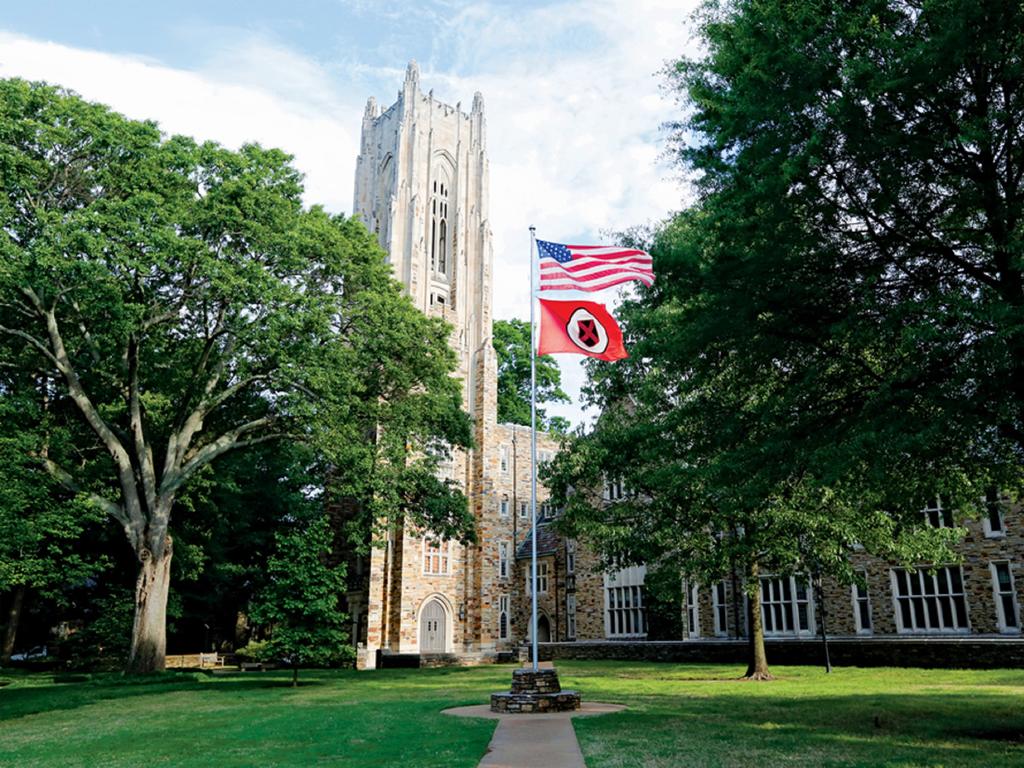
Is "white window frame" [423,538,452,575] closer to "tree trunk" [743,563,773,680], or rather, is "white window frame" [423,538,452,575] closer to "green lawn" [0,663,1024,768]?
"green lawn" [0,663,1024,768]

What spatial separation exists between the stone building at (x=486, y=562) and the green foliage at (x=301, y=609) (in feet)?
15.2

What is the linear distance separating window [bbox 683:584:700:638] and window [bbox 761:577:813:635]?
2.82m

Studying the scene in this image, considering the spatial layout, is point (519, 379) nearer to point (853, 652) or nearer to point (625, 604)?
point (625, 604)

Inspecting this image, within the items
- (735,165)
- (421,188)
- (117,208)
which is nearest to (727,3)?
(735,165)

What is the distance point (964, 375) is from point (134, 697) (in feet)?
62.4

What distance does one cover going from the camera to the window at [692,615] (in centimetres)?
3178

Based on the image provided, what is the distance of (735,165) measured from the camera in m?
11.9

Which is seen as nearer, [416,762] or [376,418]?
[416,762]

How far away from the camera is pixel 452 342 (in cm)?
5012

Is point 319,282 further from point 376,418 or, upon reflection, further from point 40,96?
point 40,96

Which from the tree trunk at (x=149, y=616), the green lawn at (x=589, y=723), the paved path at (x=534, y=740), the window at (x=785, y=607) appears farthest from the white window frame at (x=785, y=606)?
the tree trunk at (x=149, y=616)

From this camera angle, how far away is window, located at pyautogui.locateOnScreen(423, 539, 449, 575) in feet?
143

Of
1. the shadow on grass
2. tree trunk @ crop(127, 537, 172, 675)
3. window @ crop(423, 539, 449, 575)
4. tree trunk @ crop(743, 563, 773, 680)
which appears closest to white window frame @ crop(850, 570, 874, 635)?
tree trunk @ crop(743, 563, 773, 680)

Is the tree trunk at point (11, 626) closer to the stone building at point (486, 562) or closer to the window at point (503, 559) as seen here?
the stone building at point (486, 562)
